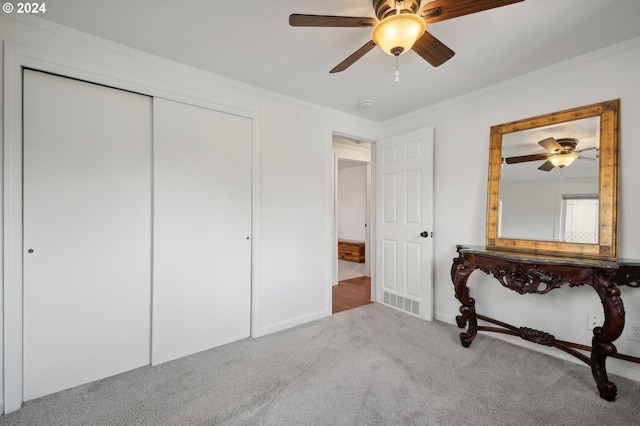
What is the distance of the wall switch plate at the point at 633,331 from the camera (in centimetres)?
193

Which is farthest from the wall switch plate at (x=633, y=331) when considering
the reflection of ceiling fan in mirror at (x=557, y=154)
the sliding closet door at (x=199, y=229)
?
the sliding closet door at (x=199, y=229)

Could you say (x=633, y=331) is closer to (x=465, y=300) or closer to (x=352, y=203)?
(x=465, y=300)

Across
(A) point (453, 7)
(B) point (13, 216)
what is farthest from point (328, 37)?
(B) point (13, 216)

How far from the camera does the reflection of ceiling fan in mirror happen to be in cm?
222

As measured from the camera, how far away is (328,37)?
6.18 feet

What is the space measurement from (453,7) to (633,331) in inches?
96.3

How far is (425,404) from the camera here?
5.58 ft

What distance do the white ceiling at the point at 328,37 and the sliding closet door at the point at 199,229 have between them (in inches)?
18.5

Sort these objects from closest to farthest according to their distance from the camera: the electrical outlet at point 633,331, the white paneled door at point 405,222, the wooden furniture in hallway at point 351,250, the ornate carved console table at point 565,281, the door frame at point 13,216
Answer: the door frame at point 13,216 → the ornate carved console table at point 565,281 → the electrical outlet at point 633,331 → the white paneled door at point 405,222 → the wooden furniture in hallway at point 351,250

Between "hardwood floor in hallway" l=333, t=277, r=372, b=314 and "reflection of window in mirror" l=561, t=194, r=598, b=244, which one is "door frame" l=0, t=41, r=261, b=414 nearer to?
"hardwood floor in hallway" l=333, t=277, r=372, b=314

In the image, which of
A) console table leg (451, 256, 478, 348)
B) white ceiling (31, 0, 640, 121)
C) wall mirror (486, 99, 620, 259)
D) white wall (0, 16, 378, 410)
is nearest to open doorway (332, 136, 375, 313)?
white wall (0, 16, 378, 410)

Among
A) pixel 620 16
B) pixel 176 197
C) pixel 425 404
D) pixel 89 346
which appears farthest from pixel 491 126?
pixel 89 346

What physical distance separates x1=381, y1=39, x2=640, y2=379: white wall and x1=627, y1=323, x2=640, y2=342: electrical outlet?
0.11ft

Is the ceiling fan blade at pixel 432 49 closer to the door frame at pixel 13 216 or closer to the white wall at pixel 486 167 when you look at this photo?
the white wall at pixel 486 167
